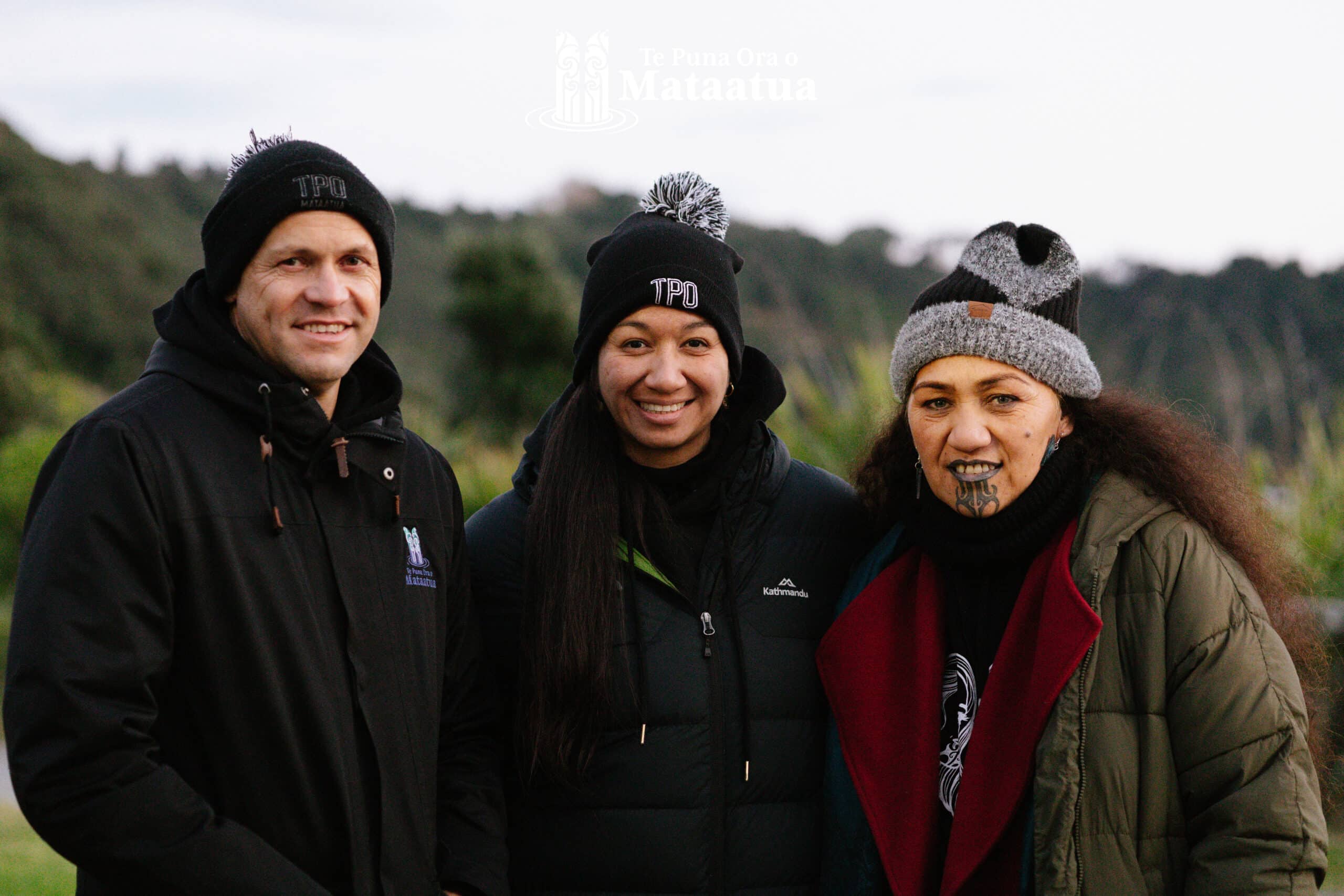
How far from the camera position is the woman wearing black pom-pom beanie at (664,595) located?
2.65m

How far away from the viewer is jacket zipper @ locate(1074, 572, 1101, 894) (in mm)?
2213

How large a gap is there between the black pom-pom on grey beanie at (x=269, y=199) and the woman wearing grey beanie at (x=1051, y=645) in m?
1.24

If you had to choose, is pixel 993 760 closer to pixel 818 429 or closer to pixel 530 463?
pixel 530 463

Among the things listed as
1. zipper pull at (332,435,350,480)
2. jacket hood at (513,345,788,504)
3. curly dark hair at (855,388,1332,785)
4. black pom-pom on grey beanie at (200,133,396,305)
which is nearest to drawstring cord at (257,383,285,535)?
zipper pull at (332,435,350,480)

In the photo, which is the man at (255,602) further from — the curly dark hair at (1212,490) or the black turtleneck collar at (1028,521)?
the curly dark hair at (1212,490)

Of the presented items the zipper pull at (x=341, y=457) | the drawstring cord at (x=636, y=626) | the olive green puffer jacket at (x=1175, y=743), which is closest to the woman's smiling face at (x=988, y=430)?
the olive green puffer jacket at (x=1175, y=743)

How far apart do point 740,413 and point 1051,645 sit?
3.31ft

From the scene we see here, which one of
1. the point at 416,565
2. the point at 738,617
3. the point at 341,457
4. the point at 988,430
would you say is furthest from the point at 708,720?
the point at 341,457

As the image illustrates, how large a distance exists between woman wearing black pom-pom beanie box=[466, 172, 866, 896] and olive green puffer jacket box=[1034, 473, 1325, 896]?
0.70 m

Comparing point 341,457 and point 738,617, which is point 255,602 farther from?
point 738,617

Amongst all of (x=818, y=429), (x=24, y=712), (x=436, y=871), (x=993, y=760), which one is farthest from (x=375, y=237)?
(x=818, y=429)

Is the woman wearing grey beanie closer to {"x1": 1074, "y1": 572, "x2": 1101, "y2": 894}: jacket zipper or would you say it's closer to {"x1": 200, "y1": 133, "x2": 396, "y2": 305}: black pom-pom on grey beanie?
{"x1": 1074, "y1": 572, "x2": 1101, "y2": 894}: jacket zipper

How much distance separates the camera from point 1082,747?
2244 millimetres

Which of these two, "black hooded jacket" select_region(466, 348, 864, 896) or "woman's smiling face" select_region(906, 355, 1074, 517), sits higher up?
"woman's smiling face" select_region(906, 355, 1074, 517)
